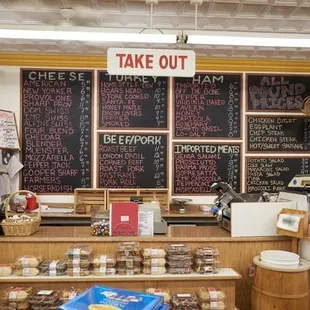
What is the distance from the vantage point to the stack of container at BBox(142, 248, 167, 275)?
3.14 meters

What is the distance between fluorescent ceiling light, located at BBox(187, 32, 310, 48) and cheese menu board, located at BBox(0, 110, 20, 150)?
10.3 feet

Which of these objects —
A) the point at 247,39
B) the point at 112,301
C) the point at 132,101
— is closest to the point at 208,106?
the point at 132,101

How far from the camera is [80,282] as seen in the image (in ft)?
10.3

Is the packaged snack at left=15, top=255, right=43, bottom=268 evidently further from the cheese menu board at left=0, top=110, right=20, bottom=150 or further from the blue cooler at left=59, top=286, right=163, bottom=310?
the cheese menu board at left=0, top=110, right=20, bottom=150

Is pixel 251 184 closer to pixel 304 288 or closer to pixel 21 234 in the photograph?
pixel 304 288

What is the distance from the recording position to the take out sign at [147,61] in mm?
3447

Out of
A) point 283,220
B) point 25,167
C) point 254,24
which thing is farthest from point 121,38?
point 25,167

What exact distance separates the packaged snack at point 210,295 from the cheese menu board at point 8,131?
11.5 ft

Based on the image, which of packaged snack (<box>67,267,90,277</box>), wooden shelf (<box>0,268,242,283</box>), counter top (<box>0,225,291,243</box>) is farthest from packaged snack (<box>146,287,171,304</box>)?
packaged snack (<box>67,267,90,277</box>)

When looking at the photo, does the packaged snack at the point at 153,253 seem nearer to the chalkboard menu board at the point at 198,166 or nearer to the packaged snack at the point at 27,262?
the packaged snack at the point at 27,262

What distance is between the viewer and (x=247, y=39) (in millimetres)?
3570

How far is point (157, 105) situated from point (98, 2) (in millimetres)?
2110

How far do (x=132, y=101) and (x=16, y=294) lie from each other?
347 cm

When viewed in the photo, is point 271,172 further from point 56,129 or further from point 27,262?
point 27,262
